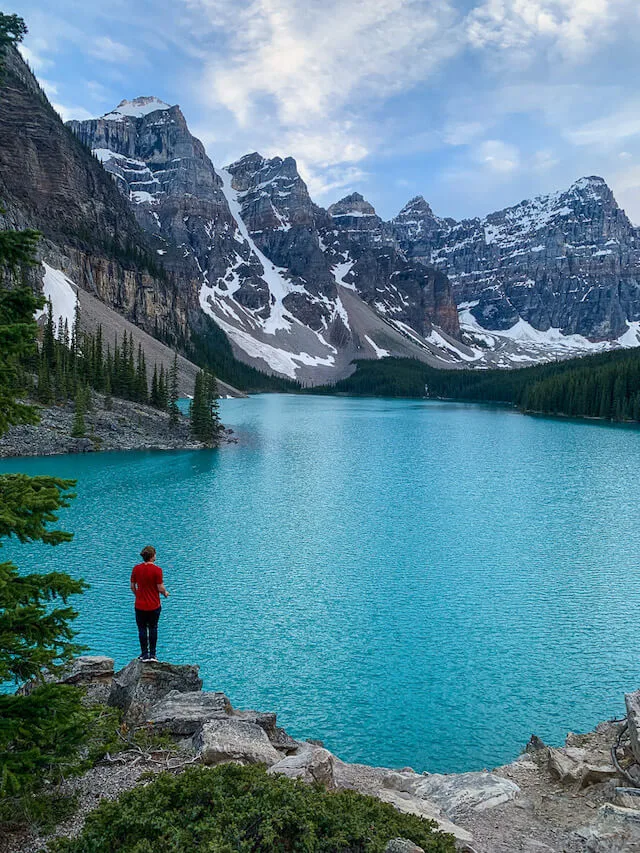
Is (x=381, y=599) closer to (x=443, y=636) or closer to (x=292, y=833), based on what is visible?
(x=443, y=636)

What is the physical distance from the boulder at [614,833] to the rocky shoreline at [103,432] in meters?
48.7

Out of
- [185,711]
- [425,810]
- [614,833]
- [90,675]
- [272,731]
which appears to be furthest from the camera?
[90,675]

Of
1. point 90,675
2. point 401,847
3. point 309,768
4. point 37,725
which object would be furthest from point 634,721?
point 90,675

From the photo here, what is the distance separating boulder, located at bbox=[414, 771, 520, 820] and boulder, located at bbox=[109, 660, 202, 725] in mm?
5133

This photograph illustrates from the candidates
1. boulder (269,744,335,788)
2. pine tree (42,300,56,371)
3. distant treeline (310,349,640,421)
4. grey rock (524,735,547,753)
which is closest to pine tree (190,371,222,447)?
pine tree (42,300,56,371)

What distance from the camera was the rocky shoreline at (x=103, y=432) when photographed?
52.7m

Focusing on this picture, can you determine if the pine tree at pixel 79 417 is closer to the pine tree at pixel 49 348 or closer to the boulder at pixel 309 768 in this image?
the pine tree at pixel 49 348

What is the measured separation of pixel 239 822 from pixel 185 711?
16.5 ft

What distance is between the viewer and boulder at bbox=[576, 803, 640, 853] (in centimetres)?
719

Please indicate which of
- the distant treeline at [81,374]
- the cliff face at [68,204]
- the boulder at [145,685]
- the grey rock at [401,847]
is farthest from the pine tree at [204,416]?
the cliff face at [68,204]

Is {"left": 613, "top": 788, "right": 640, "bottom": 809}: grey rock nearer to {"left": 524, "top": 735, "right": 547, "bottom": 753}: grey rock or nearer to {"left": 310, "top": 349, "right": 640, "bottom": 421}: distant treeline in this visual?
{"left": 524, "top": 735, "right": 547, "bottom": 753}: grey rock

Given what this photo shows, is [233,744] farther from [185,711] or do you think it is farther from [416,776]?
[416,776]

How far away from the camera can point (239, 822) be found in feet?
19.4

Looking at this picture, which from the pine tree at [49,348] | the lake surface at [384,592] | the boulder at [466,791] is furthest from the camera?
the pine tree at [49,348]
